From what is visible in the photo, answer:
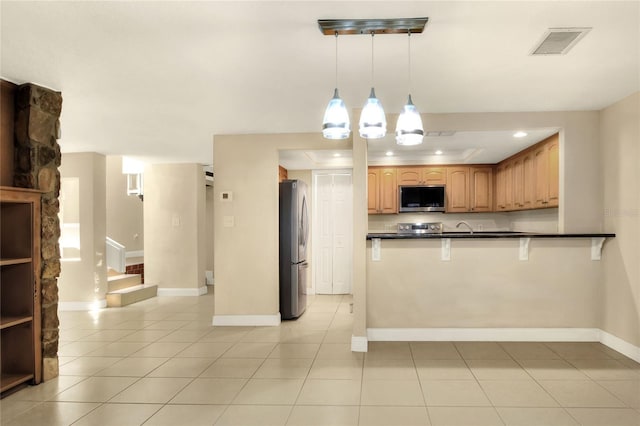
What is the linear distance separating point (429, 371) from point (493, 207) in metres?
4.57

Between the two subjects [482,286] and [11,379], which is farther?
[482,286]

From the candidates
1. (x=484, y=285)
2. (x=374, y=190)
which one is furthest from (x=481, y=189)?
(x=484, y=285)

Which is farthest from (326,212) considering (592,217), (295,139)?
(592,217)

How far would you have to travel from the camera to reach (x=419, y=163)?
7309mm

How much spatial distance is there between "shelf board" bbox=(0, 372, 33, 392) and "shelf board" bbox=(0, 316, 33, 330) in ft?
1.31

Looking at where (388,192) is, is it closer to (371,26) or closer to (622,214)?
(622,214)

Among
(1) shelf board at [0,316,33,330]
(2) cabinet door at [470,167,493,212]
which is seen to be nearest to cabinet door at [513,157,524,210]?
(2) cabinet door at [470,167,493,212]

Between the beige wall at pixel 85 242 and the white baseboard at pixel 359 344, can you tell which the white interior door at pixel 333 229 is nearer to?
the white baseboard at pixel 359 344

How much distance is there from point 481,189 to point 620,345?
381cm

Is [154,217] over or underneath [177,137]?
underneath

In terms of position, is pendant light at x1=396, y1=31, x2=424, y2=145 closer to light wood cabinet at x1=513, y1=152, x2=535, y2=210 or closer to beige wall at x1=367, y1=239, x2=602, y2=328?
beige wall at x1=367, y1=239, x2=602, y2=328

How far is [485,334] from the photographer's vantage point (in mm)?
4227

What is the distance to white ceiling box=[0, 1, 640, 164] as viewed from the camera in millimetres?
2229

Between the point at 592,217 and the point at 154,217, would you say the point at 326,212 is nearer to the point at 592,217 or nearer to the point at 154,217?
the point at 154,217
